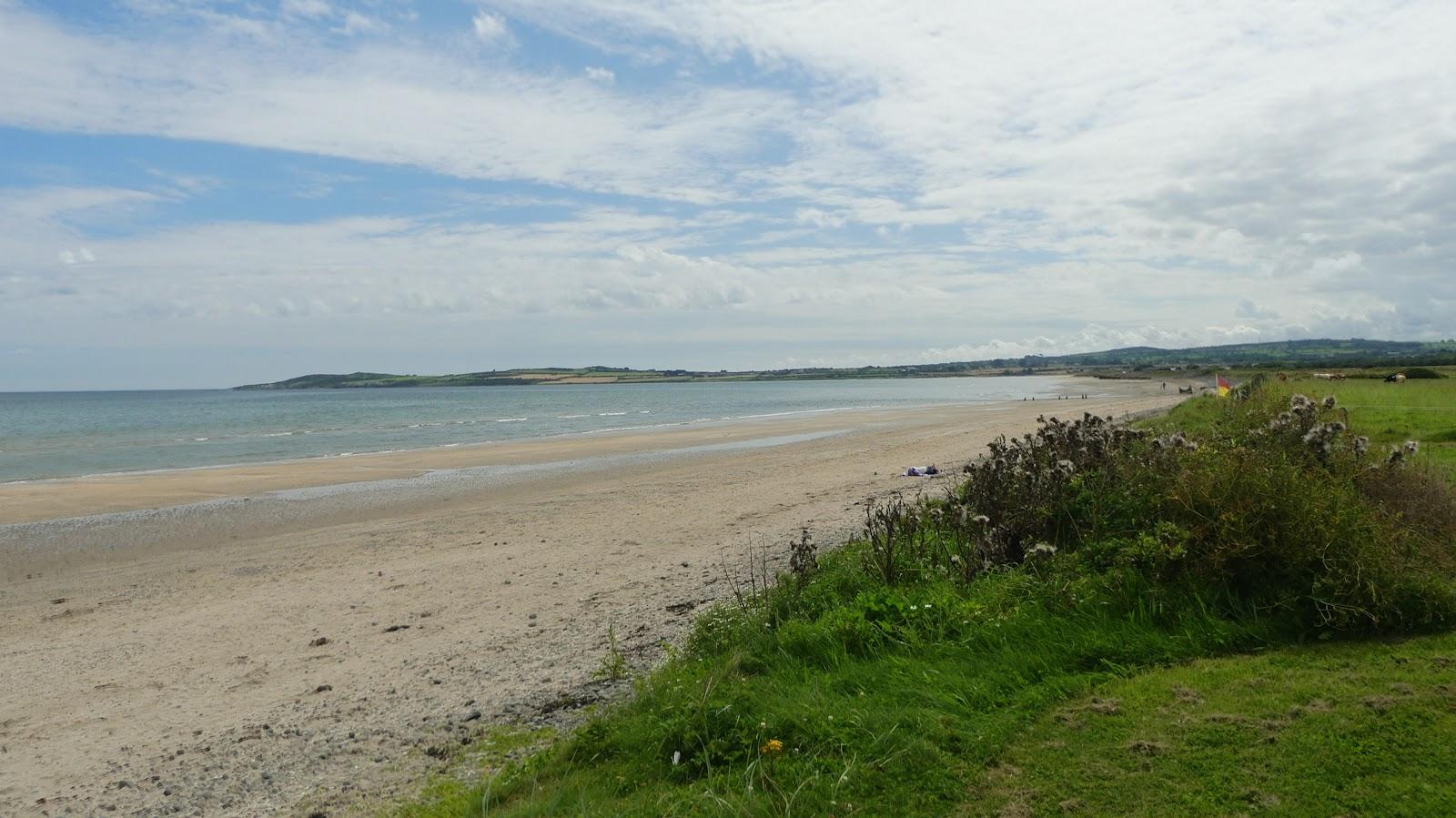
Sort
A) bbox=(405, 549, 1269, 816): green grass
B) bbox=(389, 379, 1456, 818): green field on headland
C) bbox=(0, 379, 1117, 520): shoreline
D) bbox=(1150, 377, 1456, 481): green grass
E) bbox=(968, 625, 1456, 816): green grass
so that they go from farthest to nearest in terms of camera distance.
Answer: bbox=(0, 379, 1117, 520): shoreline, bbox=(1150, 377, 1456, 481): green grass, bbox=(405, 549, 1269, 816): green grass, bbox=(389, 379, 1456, 818): green field on headland, bbox=(968, 625, 1456, 816): green grass

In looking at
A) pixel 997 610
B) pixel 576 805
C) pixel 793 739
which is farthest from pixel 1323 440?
pixel 576 805

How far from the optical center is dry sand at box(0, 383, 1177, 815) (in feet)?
19.9

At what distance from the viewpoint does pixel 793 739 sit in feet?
14.5

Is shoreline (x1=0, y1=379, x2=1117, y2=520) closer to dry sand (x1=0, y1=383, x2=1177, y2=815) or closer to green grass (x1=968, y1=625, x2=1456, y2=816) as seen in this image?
dry sand (x1=0, y1=383, x2=1177, y2=815)

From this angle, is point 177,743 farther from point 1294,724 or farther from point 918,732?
point 1294,724

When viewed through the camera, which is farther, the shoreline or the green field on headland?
the shoreline

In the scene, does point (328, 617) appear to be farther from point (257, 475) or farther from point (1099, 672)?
point (257, 475)

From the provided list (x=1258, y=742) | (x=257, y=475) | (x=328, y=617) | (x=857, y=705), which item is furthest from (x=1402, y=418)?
(x=257, y=475)

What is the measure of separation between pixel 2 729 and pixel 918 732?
7.66m

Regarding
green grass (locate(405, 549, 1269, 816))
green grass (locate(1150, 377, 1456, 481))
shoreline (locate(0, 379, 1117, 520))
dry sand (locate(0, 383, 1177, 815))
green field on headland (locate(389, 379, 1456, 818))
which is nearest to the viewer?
green field on headland (locate(389, 379, 1456, 818))

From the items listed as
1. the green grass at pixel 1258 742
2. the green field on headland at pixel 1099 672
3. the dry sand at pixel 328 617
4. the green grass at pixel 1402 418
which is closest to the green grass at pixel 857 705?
the green field on headland at pixel 1099 672

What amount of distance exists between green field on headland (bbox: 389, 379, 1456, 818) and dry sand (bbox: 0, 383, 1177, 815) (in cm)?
142

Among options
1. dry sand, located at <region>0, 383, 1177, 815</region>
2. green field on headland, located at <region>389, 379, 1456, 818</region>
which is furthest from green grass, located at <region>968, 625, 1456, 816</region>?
dry sand, located at <region>0, 383, 1177, 815</region>

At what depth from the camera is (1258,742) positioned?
148 inches
